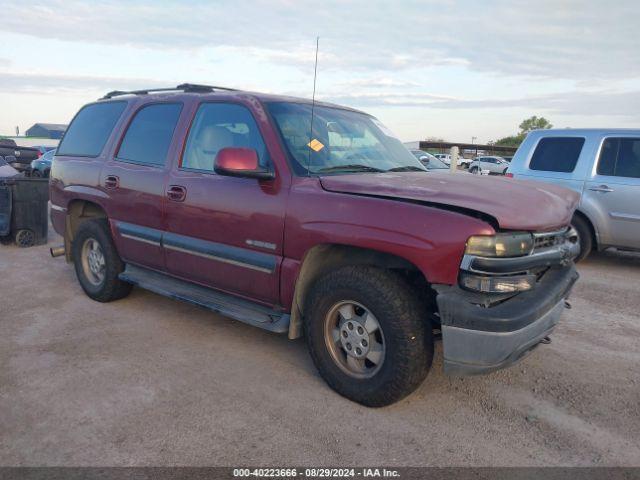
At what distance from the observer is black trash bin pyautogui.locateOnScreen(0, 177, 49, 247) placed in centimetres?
790

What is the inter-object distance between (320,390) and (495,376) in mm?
1278

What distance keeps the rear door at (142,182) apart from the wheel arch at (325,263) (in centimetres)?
155

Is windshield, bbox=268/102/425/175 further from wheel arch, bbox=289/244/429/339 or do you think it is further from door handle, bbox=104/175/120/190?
door handle, bbox=104/175/120/190

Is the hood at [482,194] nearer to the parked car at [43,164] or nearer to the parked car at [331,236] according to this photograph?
the parked car at [331,236]

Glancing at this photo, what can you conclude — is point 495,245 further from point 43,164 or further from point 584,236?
point 43,164

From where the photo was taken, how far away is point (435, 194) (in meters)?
3.05

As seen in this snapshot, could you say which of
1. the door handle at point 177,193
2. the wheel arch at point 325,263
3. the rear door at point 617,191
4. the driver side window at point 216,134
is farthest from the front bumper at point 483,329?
the rear door at point 617,191

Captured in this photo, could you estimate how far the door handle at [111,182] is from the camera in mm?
4839

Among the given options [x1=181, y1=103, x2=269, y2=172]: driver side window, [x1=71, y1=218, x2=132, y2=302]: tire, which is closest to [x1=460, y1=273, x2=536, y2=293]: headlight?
[x1=181, y1=103, x2=269, y2=172]: driver side window

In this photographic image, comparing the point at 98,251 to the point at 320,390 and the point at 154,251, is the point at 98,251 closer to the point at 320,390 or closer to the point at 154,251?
the point at 154,251

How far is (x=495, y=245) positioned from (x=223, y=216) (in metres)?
1.97

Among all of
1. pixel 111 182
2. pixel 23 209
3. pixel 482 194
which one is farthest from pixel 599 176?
pixel 23 209

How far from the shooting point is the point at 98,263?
529 cm

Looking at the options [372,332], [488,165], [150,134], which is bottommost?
[372,332]
